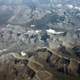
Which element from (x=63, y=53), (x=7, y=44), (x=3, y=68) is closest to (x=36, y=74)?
(x=3, y=68)

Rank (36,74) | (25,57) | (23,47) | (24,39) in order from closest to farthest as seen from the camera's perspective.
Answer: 1. (36,74)
2. (25,57)
3. (23,47)
4. (24,39)

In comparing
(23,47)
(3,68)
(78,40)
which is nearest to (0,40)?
(23,47)

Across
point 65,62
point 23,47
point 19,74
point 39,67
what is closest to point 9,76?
point 19,74

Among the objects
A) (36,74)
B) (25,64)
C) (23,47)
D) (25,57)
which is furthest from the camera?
(23,47)

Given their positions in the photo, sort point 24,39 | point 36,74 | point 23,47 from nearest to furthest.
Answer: point 36,74
point 23,47
point 24,39

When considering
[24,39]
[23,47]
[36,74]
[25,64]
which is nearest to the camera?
[36,74]

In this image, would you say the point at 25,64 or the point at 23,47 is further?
the point at 23,47

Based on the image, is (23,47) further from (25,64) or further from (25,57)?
(25,64)

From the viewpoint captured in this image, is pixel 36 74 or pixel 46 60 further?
pixel 46 60
